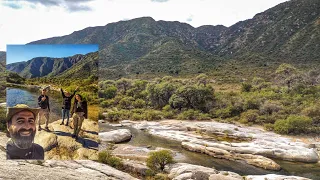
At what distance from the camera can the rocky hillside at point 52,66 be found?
9.27m

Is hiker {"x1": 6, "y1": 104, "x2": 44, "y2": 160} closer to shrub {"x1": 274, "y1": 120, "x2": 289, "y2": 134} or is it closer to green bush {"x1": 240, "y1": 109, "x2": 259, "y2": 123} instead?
shrub {"x1": 274, "y1": 120, "x2": 289, "y2": 134}

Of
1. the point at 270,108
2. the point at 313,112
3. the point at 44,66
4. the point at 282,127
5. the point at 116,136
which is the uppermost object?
the point at 44,66

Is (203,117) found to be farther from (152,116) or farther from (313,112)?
(313,112)

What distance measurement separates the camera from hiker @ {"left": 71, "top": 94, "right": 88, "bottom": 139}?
9.11 meters

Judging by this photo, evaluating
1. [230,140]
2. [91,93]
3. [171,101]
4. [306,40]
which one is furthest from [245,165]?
[306,40]

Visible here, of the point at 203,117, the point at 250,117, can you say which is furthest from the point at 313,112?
the point at 203,117

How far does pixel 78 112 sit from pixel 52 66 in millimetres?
1544

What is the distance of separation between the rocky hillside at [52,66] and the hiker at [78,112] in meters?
0.71

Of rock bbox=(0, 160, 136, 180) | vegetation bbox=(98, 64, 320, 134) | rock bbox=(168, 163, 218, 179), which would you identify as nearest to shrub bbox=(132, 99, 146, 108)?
vegetation bbox=(98, 64, 320, 134)

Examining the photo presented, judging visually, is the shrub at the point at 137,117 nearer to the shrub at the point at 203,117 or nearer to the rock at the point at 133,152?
the shrub at the point at 203,117

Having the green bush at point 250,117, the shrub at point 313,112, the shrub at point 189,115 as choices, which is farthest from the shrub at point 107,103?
the shrub at point 313,112

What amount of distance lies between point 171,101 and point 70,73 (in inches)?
1081

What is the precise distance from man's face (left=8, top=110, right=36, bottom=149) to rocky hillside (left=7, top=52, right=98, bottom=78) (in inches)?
48.3

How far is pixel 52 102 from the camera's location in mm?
9062
